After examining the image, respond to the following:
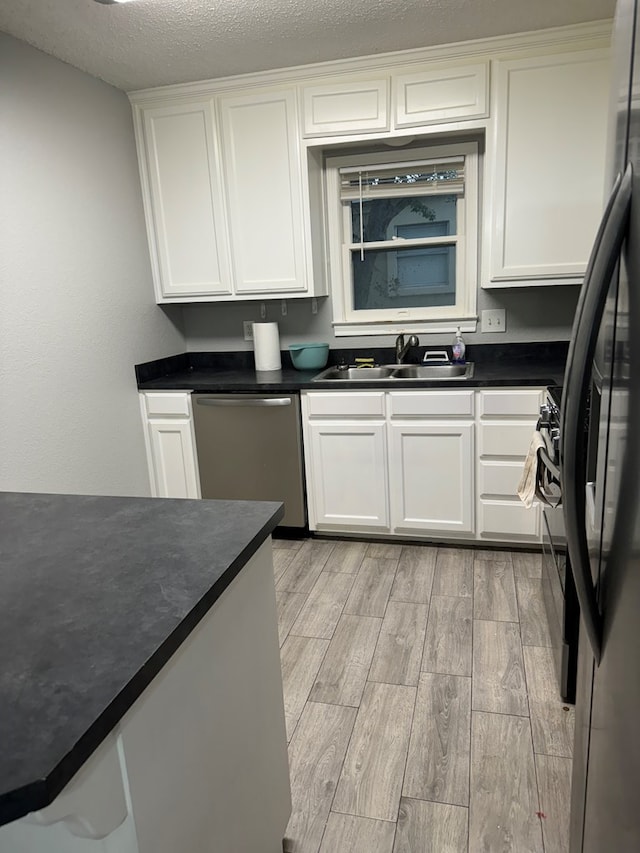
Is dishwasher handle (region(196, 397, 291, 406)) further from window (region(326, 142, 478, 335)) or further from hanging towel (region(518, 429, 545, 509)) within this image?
hanging towel (region(518, 429, 545, 509))

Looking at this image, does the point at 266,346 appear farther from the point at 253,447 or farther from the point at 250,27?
the point at 250,27

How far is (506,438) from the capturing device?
276cm

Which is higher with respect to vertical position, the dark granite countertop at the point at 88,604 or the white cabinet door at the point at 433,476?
the dark granite countertop at the point at 88,604

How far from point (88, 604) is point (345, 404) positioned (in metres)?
2.13

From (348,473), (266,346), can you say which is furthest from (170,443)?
(348,473)

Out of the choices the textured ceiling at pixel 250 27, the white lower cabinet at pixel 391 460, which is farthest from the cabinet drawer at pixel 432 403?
the textured ceiling at pixel 250 27

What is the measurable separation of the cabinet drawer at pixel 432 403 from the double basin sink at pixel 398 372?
219 mm

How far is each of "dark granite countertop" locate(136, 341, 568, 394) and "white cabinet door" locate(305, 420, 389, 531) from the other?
0.79 feet

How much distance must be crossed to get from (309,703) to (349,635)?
41 centimetres

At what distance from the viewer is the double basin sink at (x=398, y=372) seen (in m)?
3.11

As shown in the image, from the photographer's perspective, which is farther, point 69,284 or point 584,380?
point 69,284

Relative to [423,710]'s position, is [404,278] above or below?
above

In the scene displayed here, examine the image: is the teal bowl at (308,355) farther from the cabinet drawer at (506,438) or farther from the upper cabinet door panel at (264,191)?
the cabinet drawer at (506,438)

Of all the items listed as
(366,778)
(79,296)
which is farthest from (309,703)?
(79,296)
